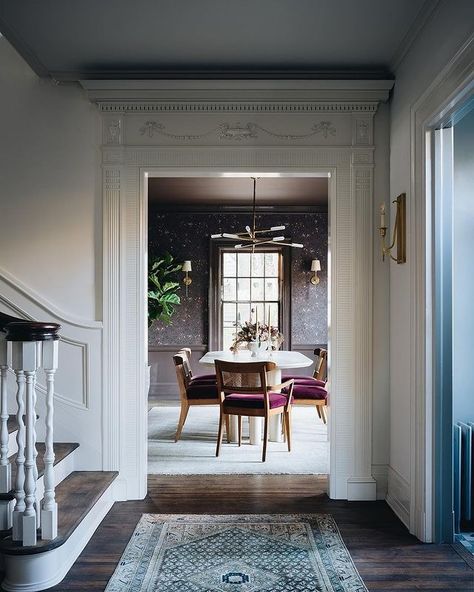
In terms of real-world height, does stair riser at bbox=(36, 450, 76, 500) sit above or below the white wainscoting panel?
below

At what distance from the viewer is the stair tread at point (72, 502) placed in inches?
106

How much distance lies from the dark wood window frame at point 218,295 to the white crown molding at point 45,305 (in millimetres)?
4796

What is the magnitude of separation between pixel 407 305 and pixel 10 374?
8.79 feet

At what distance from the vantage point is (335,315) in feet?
13.3

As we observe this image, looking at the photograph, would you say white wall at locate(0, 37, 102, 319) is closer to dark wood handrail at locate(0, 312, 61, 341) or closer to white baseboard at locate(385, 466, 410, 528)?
dark wood handrail at locate(0, 312, 61, 341)

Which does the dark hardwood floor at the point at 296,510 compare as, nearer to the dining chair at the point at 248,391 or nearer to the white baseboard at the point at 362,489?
the white baseboard at the point at 362,489

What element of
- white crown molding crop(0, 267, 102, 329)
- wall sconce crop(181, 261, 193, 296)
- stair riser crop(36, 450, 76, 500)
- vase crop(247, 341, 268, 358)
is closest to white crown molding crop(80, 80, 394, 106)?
white crown molding crop(0, 267, 102, 329)

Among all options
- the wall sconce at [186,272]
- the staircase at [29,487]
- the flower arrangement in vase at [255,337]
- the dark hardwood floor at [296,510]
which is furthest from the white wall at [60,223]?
the wall sconce at [186,272]

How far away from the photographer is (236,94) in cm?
403

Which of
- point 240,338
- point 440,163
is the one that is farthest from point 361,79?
point 240,338

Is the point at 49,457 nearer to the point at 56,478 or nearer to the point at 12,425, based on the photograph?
the point at 12,425

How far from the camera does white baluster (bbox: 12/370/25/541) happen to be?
2.69 m

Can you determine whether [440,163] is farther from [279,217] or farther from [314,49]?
[279,217]

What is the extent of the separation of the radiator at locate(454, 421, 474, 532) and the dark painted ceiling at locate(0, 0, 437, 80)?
2.46 m
